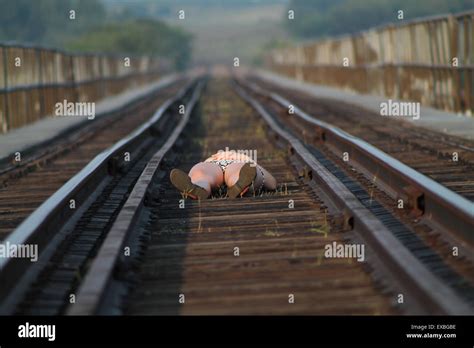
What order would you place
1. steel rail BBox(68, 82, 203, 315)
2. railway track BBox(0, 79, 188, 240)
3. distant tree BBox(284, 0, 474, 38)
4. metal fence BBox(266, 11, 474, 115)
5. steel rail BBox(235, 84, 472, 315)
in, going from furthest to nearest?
distant tree BBox(284, 0, 474, 38)
metal fence BBox(266, 11, 474, 115)
railway track BBox(0, 79, 188, 240)
steel rail BBox(68, 82, 203, 315)
steel rail BBox(235, 84, 472, 315)

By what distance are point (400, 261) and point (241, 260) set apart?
1.29 m

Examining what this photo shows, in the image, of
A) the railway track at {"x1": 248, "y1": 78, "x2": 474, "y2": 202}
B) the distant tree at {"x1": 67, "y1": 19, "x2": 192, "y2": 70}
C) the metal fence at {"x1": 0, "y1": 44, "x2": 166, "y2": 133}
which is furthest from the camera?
the distant tree at {"x1": 67, "y1": 19, "x2": 192, "y2": 70}

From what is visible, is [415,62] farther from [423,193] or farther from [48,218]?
[48,218]

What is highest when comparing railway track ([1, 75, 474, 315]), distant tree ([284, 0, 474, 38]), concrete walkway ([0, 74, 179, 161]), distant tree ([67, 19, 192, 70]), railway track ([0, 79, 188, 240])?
distant tree ([284, 0, 474, 38])

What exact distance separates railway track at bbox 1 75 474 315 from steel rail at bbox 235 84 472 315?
0.01m

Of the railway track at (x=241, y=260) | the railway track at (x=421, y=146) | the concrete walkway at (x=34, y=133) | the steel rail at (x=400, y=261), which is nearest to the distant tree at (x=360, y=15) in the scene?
the concrete walkway at (x=34, y=133)

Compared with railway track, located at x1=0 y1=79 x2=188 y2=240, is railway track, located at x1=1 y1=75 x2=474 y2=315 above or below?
below

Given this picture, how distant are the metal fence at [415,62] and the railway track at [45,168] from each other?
23.5 ft

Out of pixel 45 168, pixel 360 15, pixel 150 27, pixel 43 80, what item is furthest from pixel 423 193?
pixel 360 15

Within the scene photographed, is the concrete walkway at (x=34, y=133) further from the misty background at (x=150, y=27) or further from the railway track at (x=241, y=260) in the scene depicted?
the misty background at (x=150, y=27)

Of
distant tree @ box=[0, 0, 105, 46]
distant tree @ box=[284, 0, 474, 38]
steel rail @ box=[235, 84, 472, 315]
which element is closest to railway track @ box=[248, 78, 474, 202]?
steel rail @ box=[235, 84, 472, 315]

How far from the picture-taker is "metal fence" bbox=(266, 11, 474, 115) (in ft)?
70.3

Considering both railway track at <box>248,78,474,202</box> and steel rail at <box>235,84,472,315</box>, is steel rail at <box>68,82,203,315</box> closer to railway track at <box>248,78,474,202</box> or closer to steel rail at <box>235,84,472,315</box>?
steel rail at <box>235,84,472,315</box>

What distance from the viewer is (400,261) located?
19.5ft
